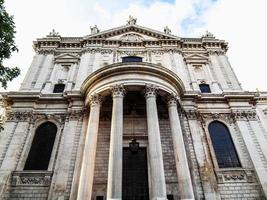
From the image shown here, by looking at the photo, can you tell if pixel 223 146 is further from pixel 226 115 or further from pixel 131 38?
pixel 131 38

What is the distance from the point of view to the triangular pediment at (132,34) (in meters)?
25.6

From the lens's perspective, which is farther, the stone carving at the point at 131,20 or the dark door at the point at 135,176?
the stone carving at the point at 131,20

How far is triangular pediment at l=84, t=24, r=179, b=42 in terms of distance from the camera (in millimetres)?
25562

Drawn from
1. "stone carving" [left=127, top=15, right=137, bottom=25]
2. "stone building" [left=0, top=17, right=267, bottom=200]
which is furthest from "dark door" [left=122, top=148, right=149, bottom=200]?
"stone carving" [left=127, top=15, right=137, bottom=25]

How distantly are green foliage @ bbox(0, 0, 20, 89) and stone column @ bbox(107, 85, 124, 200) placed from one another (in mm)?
6227

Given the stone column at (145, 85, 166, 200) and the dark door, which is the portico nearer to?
the stone column at (145, 85, 166, 200)

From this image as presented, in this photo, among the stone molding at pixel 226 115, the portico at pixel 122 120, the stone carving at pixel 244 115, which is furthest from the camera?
the stone carving at pixel 244 115

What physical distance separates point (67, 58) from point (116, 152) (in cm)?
1387

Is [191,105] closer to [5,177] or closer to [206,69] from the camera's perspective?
[206,69]

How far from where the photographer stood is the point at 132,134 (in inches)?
709

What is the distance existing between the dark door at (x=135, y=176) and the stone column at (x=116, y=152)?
168 centimetres

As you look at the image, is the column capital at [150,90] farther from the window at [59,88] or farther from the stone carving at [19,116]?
the stone carving at [19,116]

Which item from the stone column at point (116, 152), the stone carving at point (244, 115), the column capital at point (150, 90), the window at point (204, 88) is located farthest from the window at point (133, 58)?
the stone carving at point (244, 115)

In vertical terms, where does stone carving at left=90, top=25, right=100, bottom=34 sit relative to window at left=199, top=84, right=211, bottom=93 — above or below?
above
